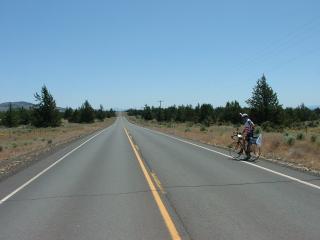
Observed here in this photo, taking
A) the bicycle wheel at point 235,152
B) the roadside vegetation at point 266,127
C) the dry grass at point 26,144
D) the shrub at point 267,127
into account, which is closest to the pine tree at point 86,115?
the roadside vegetation at point 266,127

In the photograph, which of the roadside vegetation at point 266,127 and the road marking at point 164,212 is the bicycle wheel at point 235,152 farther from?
the road marking at point 164,212

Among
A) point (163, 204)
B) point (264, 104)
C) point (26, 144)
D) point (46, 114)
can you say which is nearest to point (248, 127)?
point (163, 204)

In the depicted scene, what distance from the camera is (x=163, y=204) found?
30.0 feet

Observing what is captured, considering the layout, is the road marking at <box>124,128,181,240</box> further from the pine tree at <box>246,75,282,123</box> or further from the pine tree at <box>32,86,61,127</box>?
the pine tree at <box>32,86,61,127</box>

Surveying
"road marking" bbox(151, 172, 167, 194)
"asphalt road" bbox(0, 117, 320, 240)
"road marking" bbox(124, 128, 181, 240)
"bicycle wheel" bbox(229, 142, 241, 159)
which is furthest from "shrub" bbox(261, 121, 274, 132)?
"road marking" bbox(124, 128, 181, 240)

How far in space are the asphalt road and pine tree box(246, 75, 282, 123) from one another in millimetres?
53069

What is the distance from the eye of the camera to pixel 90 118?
136125mm

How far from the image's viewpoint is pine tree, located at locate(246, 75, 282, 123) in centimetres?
6681

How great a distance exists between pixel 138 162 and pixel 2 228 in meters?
11.0

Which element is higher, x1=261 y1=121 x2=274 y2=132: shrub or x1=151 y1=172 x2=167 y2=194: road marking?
x1=261 y1=121 x2=274 y2=132: shrub

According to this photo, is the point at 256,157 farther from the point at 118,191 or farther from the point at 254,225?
the point at 254,225

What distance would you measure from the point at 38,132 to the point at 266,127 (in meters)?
31.6

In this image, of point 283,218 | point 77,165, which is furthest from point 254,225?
point 77,165

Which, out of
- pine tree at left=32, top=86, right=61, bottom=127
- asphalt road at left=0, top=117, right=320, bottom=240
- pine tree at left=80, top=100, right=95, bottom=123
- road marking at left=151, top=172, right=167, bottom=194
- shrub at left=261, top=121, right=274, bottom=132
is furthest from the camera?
pine tree at left=80, top=100, right=95, bottom=123
